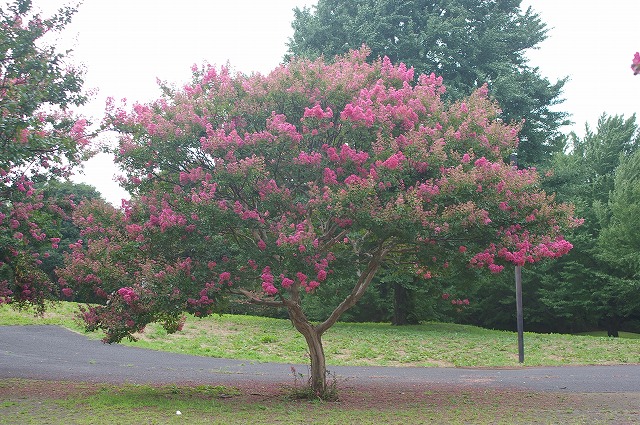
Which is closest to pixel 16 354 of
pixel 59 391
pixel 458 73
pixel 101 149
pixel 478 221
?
pixel 59 391

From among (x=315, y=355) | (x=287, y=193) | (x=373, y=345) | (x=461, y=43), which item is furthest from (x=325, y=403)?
(x=461, y=43)

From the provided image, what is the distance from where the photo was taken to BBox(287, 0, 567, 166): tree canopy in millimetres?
25516

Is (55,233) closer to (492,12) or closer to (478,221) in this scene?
(478,221)

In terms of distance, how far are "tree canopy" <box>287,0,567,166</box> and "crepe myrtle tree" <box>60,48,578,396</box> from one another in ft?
48.5

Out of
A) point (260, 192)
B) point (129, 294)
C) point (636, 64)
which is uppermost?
point (260, 192)

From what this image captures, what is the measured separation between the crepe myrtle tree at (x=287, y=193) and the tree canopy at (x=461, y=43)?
14768 mm

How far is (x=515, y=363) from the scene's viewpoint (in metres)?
19.1

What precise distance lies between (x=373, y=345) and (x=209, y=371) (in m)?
7.37

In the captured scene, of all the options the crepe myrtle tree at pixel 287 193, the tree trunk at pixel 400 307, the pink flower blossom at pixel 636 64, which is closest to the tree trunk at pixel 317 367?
the crepe myrtle tree at pixel 287 193

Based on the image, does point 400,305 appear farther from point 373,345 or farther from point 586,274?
point 586,274

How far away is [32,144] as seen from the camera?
820 centimetres

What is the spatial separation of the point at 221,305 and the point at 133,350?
9.48 m

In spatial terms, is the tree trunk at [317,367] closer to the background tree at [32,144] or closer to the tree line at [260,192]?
the tree line at [260,192]

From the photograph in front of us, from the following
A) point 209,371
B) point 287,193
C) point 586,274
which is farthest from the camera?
point 586,274
